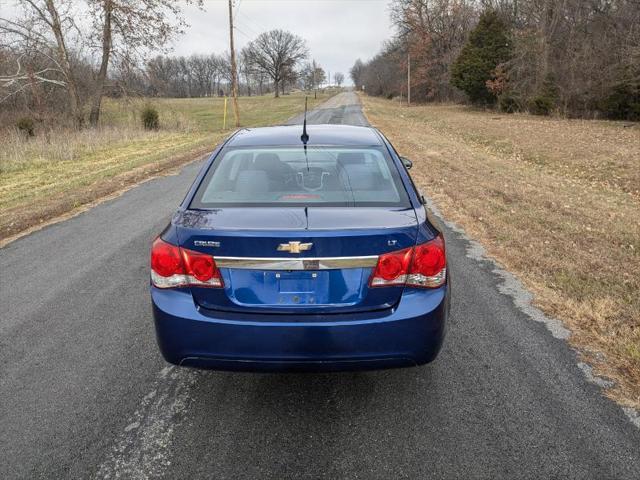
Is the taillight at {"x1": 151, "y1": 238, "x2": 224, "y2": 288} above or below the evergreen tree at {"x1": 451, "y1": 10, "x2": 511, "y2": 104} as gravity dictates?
below

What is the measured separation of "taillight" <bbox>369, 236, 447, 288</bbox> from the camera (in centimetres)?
242

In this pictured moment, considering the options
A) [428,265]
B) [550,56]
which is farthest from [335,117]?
[428,265]

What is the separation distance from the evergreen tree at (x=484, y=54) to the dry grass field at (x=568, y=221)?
21.7 meters

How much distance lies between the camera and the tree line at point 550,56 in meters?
23.5

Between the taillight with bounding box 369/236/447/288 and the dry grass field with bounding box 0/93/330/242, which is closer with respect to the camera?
the taillight with bounding box 369/236/447/288

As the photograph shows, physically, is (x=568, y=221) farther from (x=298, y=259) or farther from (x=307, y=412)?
(x=298, y=259)

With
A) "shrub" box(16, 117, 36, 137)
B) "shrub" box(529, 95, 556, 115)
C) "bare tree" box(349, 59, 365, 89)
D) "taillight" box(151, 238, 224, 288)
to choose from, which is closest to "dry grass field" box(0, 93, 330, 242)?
"shrub" box(16, 117, 36, 137)

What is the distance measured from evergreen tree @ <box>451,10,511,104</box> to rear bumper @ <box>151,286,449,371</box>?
37393 mm

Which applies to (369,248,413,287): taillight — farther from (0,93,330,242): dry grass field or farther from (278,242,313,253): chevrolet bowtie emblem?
(0,93,330,242): dry grass field

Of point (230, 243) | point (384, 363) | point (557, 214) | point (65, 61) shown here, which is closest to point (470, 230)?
point (557, 214)

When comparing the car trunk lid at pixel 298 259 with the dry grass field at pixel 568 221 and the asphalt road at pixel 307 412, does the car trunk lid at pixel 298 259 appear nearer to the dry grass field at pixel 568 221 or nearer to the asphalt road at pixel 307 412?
the asphalt road at pixel 307 412

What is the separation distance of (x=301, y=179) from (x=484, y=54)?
3838 centimetres

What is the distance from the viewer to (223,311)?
2.47 m

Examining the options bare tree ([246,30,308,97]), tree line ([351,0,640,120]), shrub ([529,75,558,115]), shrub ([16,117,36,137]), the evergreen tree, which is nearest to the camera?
shrub ([16,117,36,137])
